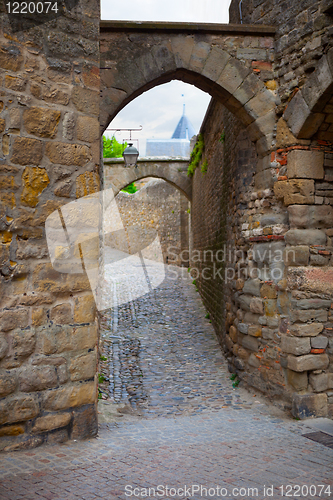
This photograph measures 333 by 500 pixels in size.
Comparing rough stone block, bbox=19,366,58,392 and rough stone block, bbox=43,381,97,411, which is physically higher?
rough stone block, bbox=19,366,58,392

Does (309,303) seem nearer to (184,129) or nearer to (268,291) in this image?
(268,291)

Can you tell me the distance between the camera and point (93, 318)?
10.1 ft

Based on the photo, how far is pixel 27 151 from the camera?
284 cm

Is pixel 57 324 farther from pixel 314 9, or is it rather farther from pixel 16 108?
pixel 314 9

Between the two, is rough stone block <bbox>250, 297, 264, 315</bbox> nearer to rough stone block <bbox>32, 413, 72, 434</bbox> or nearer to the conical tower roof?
rough stone block <bbox>32, 413, 72, 434</bbox>

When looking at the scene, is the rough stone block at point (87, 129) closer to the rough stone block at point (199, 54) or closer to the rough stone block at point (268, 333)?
the rough stone block at point (199, 54)

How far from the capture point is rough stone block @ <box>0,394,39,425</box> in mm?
2689

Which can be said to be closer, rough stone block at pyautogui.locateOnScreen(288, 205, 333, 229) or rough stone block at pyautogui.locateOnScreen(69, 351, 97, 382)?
rough stone block at pyautogui.locateOnScreen(69, 351, 97, 382)

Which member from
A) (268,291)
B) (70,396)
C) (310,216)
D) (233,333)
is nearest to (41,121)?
(70,396)

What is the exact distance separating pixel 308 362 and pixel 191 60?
11.5ft

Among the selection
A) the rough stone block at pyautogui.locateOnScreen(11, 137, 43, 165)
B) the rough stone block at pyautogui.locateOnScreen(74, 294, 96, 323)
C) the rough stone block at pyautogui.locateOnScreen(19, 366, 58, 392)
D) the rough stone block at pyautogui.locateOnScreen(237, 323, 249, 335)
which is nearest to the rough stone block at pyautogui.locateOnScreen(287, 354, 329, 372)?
the rough stone block at pyautogui.locateOnScreen(237, 323, 249, 335)

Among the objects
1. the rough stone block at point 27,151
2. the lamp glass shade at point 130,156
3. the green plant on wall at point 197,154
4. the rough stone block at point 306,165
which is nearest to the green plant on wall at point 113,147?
the green plant on wall at point 197,154

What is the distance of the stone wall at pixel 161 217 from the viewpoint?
1666 cm

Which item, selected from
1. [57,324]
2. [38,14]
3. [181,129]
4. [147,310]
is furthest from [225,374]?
[181,129]
